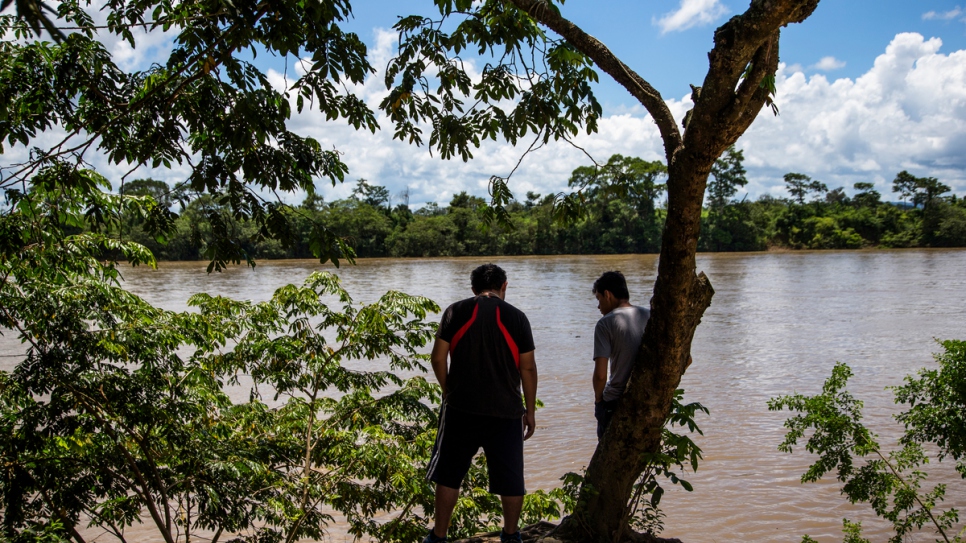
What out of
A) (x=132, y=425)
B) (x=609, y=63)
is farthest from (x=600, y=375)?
(x=132, y=425)

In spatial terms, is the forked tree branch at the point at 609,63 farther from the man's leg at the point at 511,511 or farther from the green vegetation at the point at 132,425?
the green vegetation at the point at 132,425

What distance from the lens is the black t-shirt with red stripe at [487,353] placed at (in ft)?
11.5

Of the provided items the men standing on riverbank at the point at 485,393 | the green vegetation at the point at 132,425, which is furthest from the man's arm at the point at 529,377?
the green vegetation at the point at 132,425

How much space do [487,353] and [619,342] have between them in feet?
2.75

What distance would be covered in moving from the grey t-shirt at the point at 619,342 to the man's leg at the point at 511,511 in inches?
31.0

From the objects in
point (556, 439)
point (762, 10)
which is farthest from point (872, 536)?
point (762, 10)

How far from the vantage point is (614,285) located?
4164 millimetres

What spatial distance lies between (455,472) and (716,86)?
87.4 inches

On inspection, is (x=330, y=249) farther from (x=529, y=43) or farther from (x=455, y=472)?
(x=529, y=43)

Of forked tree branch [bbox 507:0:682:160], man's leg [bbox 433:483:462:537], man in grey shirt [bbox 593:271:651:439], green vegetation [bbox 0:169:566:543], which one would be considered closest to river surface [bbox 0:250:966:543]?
green vegetation [bbox 0:169:566:543]

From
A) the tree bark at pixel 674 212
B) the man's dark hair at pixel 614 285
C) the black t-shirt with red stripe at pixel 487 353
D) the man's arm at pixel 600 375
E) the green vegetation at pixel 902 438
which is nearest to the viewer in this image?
the tree bark at pixel 674 212

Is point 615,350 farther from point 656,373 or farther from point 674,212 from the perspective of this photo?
point 674,212

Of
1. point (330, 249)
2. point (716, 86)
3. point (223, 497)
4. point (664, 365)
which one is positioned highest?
point (716, 86)

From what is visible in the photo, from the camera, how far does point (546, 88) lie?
14.6 feet
